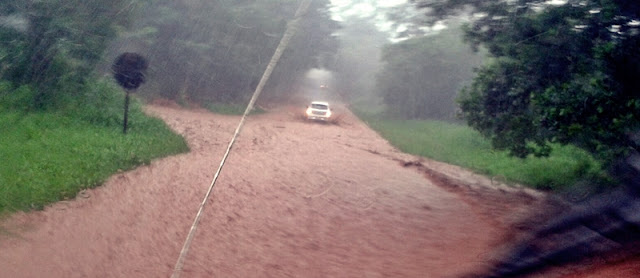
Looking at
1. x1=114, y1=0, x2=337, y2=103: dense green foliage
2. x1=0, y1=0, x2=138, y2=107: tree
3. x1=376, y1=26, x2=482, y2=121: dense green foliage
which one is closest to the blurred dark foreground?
x1=0, y1=0, x2=138, y2=107: tree

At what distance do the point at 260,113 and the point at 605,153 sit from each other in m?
22.6

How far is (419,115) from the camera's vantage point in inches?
1254

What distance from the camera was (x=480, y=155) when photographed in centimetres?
1850

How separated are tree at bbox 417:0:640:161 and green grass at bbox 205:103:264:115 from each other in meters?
17.9

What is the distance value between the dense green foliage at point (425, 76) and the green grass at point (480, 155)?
38.8 inches

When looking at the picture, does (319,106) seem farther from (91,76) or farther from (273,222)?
(273,222)

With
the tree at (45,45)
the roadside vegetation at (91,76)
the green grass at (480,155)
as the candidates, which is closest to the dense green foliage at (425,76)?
the green grass at (480,155)

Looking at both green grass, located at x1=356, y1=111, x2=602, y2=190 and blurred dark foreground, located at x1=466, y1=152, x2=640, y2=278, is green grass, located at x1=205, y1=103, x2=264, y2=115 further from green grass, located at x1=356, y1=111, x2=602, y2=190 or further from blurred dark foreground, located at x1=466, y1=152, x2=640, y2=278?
blurred dark foreground, located at x1=466, y1=152, x2=640, y2=278

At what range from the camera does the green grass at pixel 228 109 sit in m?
29.7

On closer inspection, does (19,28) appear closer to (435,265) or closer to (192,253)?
(192,253)

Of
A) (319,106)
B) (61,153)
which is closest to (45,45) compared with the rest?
(61,153)

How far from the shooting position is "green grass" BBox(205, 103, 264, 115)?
1171 inches

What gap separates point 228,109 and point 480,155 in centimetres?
1482

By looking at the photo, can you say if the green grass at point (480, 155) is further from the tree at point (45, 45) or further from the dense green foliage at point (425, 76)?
the tree at point (45, 45)
